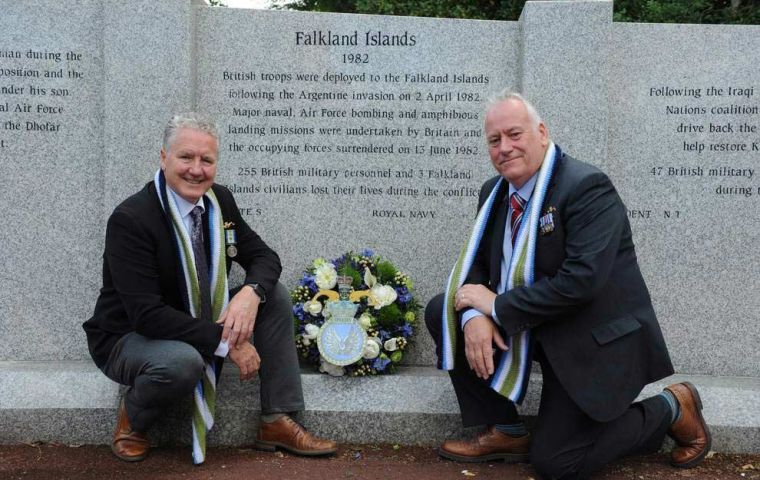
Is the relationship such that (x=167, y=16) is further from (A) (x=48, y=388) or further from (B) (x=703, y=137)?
(B) (x=703, y=137)

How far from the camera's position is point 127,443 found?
356cm

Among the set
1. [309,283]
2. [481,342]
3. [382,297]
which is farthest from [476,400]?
[309,283]

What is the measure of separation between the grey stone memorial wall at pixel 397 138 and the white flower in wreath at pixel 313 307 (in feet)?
2.01

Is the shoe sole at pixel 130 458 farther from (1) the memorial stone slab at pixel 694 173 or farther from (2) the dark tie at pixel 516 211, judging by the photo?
(1) the memorial stone slab at pixel 694 173

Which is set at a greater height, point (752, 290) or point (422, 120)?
point (422, 120)

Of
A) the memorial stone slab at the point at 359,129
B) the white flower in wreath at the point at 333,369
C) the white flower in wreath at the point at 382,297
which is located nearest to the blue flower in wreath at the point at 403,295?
the white flower in wreath at the point at 382,297

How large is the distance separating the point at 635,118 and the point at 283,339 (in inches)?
113

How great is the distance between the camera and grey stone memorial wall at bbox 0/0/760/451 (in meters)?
4.71

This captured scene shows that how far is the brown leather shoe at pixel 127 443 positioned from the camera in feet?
11.7

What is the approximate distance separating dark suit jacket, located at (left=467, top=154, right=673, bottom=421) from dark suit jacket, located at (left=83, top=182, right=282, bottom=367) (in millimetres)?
1391

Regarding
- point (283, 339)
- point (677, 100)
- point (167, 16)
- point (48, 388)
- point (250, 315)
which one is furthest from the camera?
point (677, 100)

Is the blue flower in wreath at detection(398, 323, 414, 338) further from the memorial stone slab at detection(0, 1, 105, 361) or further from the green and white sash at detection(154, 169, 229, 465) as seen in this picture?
the memorial stone slab at detection(0, 1, 105, 361)

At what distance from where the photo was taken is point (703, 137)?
489cm

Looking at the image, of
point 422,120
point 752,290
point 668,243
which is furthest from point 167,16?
point 752,290
